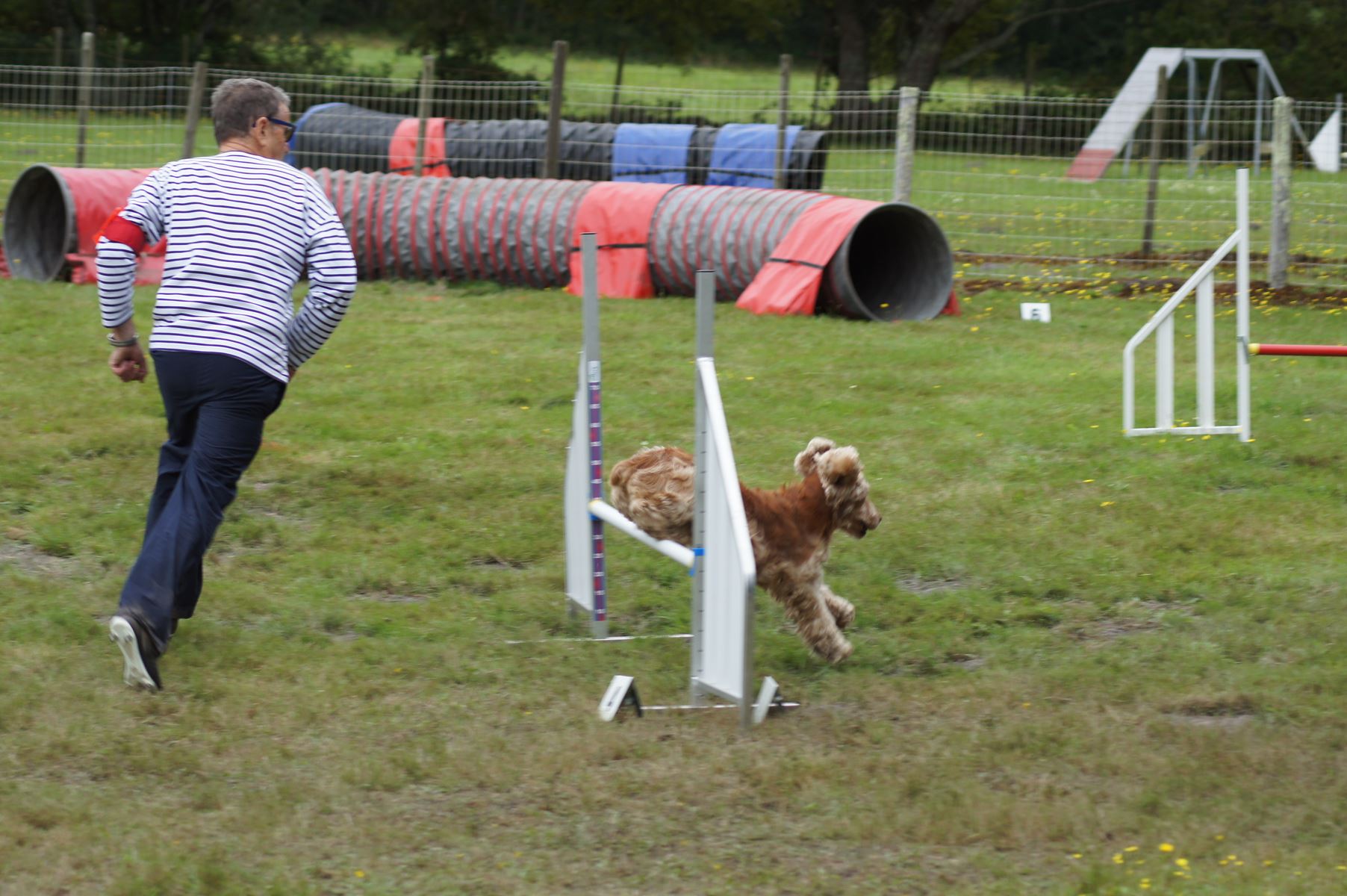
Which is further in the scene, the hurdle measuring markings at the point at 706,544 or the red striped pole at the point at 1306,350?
the red striped pole at the point at 1306,350

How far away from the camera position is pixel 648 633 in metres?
4.77

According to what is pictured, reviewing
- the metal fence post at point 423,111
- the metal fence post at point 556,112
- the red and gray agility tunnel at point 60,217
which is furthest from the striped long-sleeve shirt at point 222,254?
the metal fence post at point 423,111

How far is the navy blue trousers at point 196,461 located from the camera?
405 centimetres

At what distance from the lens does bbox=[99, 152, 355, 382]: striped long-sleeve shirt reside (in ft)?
13.6

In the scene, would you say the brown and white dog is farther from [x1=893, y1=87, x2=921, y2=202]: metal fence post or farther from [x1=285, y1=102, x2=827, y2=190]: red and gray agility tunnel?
[x1=285, y1=102, x2=827, y2=190]: red and gray agility tunnel

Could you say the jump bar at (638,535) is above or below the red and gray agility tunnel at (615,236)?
below

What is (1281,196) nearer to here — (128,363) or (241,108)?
(241,108)

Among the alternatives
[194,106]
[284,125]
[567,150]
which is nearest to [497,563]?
[284,125]

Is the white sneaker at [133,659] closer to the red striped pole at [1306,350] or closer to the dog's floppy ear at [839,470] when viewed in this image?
the dog's floppy ear at [839,470]

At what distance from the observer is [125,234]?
4121 millimetres

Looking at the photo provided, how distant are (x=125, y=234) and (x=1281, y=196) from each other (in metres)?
10.3

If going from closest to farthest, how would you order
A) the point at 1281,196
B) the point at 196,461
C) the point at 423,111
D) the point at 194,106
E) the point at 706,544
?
1. the point at 706,544
2. the point at 196,461
3. the point at 1281,196
4. the point at 194,106
5. the point at 423,111

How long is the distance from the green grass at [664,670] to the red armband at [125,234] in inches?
48.0

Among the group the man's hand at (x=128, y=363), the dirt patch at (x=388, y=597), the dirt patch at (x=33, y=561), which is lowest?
the dirt patch at (x=388, y=597)
